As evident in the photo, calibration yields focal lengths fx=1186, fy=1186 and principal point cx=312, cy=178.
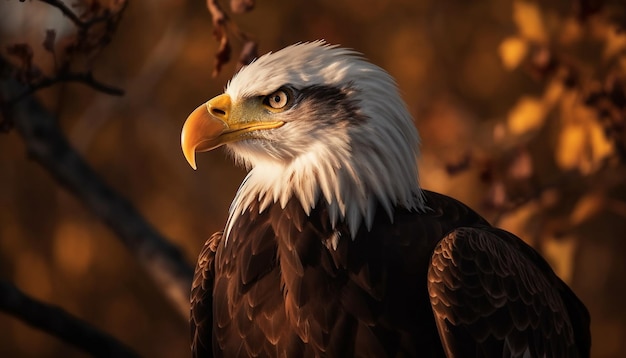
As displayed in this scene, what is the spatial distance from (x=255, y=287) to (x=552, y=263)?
1.96 m

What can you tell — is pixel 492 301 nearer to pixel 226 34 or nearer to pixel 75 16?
pixel 226 34

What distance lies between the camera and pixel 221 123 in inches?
165

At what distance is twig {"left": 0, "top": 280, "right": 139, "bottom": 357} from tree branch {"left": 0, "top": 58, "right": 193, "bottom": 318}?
74 centimetres

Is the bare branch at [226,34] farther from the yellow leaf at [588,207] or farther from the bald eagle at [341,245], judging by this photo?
the yellow leaf at [588,207]

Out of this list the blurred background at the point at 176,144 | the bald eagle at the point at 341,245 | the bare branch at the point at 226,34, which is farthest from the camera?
the blurred background at the point at 176,144

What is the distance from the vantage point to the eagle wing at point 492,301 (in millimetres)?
3943

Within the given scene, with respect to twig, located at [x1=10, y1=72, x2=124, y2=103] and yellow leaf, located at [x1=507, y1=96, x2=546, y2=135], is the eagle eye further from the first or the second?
yellow leaf, located at [x1=507, y1=96, x2=546, y2=135]

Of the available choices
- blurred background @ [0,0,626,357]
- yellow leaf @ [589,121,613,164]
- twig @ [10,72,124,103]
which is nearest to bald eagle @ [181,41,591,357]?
twig @ [10,72,124,103]

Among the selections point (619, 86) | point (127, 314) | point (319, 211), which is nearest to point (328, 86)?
point (319, 211)

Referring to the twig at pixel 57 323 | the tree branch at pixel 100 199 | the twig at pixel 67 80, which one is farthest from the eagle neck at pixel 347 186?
the tree branch at pixel 100 199

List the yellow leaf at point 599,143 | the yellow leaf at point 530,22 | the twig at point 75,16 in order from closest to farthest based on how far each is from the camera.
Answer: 1. the twig at point 75,16
2. the yellow leaf at point 599,143
3. the yellow leaf at point 530,22

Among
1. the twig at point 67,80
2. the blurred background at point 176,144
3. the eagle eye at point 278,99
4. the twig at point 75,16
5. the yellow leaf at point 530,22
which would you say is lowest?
→ the blurred background at point 176,144

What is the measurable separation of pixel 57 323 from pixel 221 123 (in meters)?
0.98

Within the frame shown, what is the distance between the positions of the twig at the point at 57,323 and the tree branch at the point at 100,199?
2.42 feet
